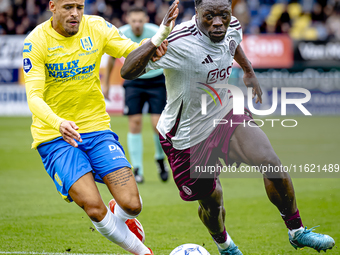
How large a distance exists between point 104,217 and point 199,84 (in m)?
1.41

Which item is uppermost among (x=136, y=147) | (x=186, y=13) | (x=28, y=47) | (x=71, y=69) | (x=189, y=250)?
(x=28, y=47)

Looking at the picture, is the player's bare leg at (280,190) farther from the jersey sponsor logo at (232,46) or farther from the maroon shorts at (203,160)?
the jersey sponsor logo at (232,46)

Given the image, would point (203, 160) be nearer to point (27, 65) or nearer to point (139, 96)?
point (27, 65)

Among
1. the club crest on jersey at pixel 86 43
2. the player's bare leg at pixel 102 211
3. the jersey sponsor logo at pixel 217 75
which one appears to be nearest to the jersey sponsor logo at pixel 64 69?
the club crest on jersey at pixel 86 43

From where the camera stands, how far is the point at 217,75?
434cm

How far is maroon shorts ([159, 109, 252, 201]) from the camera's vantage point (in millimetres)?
4320

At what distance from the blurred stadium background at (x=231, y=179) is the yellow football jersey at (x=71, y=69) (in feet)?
4.17

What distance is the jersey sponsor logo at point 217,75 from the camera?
4312 mm

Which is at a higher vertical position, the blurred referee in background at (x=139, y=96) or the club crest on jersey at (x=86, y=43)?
the club crest on jersey at (x=86, y=43)

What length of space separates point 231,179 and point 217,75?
4669 mm

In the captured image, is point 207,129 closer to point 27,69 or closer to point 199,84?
point 199,84

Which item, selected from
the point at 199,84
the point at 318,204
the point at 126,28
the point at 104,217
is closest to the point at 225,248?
the point at 104,217

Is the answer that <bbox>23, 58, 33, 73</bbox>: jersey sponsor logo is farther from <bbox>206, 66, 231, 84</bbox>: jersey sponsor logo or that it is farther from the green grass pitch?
the green grass pitch

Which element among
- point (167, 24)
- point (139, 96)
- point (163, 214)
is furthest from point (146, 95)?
point (167, 24)
